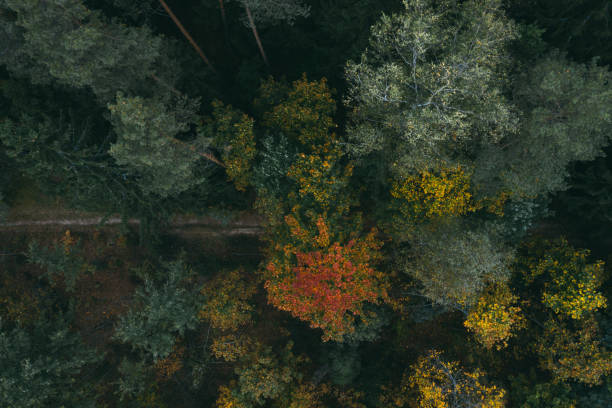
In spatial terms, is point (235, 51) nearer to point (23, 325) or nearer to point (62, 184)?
point (62, 184)

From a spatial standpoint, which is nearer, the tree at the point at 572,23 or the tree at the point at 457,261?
the tree at the point at 572,23

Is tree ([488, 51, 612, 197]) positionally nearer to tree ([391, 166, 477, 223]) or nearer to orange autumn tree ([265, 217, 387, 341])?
tree ([391, 166, 477, 223])

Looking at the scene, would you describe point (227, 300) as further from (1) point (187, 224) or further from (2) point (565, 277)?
(2) point (565, 277)

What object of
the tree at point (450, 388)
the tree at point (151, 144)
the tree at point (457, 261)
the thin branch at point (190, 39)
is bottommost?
the tree at point (450, 388)

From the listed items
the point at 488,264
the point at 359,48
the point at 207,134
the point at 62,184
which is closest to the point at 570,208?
the point at 488,264

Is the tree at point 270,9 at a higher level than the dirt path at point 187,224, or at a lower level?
higher

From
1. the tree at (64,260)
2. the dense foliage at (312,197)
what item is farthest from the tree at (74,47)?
the tree at (64,260)

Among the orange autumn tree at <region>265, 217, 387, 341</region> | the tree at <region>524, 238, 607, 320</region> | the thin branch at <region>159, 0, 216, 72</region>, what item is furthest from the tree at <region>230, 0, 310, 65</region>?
the tree at <region>524, 238, 607, 320</region>

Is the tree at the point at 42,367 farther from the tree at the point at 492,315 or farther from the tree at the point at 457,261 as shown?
the tree at the point at 492,315
